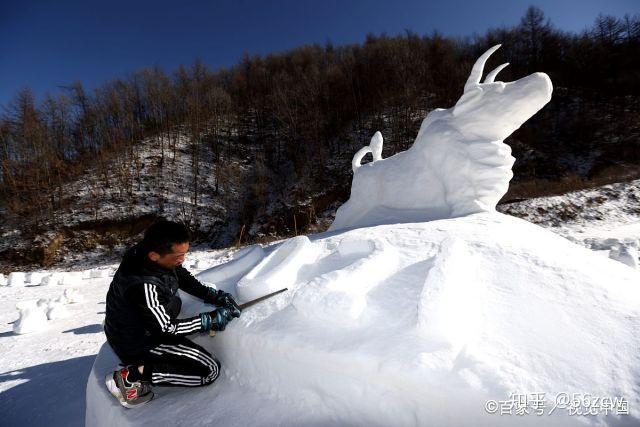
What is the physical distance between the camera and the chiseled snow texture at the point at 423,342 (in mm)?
1365

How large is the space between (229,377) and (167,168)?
69.9ft

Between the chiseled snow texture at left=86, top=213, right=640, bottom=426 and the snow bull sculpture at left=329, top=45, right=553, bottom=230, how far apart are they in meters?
1.17

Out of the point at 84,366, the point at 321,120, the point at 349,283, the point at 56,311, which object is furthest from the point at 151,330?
the point at 321,120

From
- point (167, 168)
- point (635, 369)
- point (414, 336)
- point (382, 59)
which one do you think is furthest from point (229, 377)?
point (382, 59)

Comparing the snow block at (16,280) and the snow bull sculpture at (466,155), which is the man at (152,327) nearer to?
the snow bull sculpture at (466,155)

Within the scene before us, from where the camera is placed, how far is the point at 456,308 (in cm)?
163

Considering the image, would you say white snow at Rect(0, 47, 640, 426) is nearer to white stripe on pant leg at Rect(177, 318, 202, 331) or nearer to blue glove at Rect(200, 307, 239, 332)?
blue glove at Rect(200, 307, 239, 332)

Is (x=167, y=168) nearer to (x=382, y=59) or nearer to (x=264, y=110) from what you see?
(x=264, y=110)

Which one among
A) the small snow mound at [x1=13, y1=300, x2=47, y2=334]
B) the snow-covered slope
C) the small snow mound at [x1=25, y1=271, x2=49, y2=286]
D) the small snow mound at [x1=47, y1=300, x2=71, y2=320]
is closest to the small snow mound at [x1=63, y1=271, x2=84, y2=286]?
the small snow mound at [x1=25, y1=271, x2=49, y2=286]

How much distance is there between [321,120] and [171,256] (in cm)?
2269

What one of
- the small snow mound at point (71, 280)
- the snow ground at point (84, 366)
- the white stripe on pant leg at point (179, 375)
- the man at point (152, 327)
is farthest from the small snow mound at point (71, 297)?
the white stripe on pant leg at point (179, 375)

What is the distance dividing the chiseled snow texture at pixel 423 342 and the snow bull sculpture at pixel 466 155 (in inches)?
46.2

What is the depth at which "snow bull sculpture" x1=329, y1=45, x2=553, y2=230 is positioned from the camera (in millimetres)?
3291

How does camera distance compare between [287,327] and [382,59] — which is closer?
[287,327]
